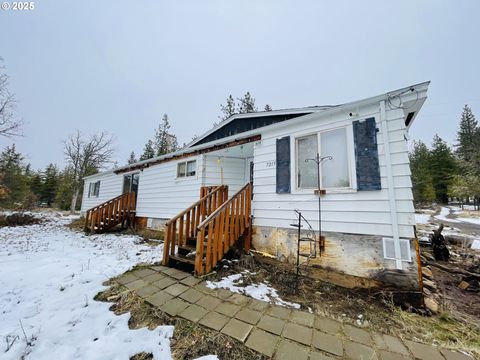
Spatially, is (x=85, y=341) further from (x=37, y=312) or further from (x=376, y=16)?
(x=376, y=16)

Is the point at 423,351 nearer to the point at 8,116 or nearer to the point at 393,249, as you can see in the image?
the point at 393,249

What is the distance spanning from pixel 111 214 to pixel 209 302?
7.80m

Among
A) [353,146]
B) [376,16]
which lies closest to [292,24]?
[376,16]

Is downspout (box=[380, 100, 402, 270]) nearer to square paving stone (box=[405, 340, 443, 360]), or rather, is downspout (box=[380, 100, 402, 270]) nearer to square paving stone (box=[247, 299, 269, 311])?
square paving stone (box=[405, 340, 443, 360])

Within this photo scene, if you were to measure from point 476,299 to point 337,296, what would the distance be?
8.26 ft

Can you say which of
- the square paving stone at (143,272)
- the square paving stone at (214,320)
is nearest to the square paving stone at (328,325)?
the square paving stone at (214,320)

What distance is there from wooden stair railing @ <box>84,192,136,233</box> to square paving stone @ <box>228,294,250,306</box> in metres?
7.75

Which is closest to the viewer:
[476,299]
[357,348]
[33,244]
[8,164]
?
[357,348]

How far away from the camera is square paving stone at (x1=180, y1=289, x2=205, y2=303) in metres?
2.68

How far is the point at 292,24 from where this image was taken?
53.0 feet

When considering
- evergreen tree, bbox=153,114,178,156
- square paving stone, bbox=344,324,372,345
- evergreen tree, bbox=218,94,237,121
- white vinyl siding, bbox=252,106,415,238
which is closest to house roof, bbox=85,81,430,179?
white vinyl siding, bbox=252,106,415,238

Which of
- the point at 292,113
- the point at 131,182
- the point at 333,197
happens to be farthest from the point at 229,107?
the point at 333,197

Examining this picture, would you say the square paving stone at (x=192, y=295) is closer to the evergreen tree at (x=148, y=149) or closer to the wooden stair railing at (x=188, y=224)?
the wooden stair railing at (x=188, y=224)

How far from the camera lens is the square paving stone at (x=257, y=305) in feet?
8.32
